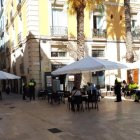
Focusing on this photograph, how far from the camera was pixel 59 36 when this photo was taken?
92.6ft

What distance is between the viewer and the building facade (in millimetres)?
27672

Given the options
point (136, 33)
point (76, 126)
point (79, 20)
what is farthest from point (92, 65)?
point (136, 33)

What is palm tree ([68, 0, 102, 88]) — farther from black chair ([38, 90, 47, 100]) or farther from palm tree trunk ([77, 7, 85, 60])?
black chair ([38, 90, 47, 100])

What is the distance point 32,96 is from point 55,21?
6.98 metres

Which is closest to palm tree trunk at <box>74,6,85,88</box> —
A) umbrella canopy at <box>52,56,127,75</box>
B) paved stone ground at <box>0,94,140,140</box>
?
umbrella canopy at <box>52,56,127,75</box>

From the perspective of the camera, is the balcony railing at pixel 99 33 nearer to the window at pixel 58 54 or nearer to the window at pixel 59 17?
the window at pixel 59 17

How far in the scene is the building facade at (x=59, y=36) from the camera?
90.8 ft

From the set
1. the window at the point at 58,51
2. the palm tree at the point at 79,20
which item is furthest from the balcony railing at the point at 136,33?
the palm tree at the point at 79,20

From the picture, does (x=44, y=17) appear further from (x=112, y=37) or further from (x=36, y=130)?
(x=36, y=130)

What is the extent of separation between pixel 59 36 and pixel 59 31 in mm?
503

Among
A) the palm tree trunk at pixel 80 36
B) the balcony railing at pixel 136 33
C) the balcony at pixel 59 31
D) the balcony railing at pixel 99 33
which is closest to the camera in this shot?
the palm tree trunk at pixel 80 36

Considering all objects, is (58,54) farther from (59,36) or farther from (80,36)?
(80,36)

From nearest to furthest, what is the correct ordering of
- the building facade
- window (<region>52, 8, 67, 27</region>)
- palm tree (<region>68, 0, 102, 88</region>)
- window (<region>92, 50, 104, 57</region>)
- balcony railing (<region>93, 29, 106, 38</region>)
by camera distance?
palm tree (<region>68, 0, 102, 88</region>) < the building facade < window (<region>52, 8, 67, 27</region>) < balcony railing (<region>93, 29, 106, 38</region>) < window (<region>92, 50, 104, 57</region>)

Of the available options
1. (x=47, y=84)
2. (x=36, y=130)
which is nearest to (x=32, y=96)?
(x=47, y=84)
